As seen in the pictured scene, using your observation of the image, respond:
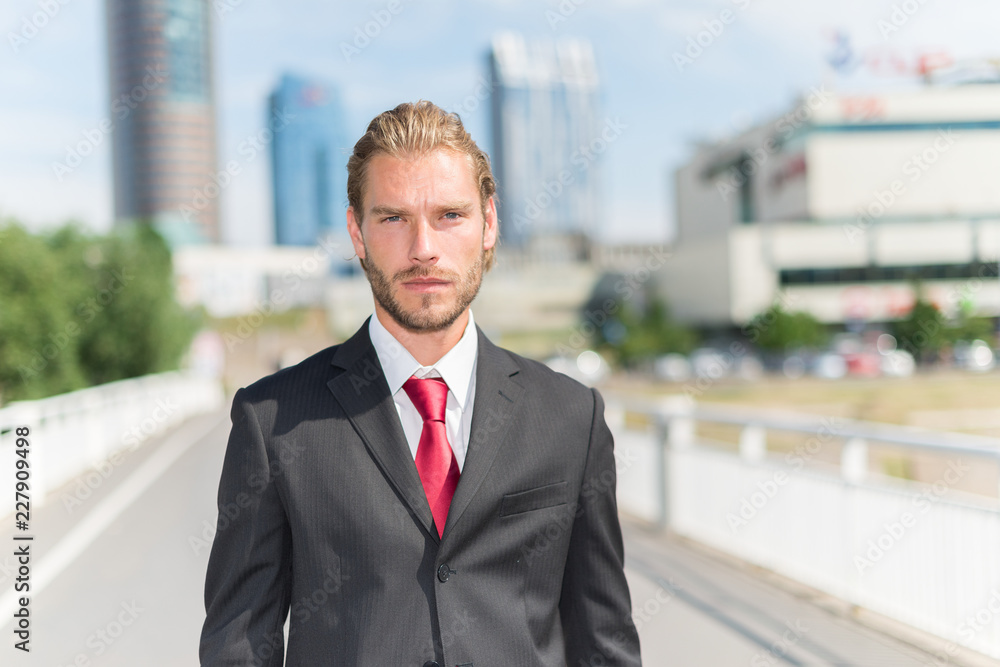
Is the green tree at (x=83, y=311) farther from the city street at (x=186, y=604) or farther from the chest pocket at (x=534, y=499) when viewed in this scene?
the chest pocket at (x=534, y=499)

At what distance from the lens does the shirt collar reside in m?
1.75

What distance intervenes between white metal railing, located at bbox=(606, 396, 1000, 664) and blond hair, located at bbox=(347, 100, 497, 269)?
389cm

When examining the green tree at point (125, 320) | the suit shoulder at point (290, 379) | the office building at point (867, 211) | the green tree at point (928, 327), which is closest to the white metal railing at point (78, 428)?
the suit shoulder at point (290, 379)

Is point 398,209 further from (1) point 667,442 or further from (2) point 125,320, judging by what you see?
(2) point 125,320

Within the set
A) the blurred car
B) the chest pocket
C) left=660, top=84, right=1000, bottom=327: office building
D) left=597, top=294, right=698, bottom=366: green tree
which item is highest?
left=660, top=84, right=1000, bottom=327: office building

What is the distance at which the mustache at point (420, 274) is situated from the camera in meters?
1.67

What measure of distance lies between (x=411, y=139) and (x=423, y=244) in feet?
0.67

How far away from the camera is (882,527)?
5.38 m

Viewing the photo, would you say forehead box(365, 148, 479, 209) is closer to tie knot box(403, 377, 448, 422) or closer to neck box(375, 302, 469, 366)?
neck box(375, 302, 469, 366)

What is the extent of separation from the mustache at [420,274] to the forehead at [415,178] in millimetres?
129

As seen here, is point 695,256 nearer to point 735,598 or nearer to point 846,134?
point 846,134

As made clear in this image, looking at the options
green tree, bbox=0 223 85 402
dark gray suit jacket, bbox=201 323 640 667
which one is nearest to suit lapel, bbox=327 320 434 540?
dark gray suit jacket, bbox=201 323 640 667

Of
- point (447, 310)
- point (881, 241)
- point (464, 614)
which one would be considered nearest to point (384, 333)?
point (447, 310)

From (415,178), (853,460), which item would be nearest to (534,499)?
(415,178)
